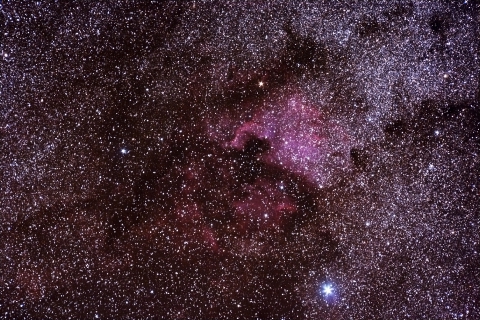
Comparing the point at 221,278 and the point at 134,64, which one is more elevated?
the point at 134,64

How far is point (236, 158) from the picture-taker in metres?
1.83

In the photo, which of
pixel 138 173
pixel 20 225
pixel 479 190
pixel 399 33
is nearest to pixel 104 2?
pixel 138 173

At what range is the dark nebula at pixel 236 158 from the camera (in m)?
1.77

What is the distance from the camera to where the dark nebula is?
5.82 feet

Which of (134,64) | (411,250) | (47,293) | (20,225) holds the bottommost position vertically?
(47,293)

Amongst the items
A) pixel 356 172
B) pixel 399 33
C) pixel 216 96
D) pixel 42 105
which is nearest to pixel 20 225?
pixel 42 105

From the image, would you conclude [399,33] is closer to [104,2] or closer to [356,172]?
[356,172]

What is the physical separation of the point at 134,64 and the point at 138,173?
2.03 feet

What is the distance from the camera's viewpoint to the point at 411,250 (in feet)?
6.15

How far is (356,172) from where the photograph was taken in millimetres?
1852

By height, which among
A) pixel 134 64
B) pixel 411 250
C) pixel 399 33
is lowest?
pixel 411 250

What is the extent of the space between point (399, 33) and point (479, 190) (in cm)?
105

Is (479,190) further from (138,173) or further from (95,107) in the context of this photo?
(95,107)

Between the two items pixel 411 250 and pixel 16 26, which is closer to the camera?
pixel 16 26
